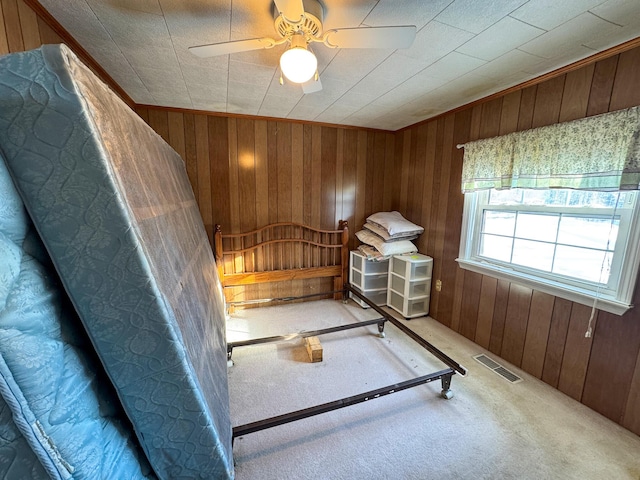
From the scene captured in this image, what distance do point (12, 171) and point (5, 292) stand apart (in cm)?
25

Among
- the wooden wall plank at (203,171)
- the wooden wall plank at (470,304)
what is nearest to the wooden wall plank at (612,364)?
the wooden wall plank at (470,304)

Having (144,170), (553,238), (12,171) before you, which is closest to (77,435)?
(12,171)

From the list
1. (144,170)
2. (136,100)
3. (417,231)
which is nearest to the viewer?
(144,170)

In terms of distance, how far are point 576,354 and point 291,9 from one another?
2.61m

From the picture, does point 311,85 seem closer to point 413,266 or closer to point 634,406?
point 413,266

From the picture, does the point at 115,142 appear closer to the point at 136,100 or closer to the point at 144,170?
the point at 144,170

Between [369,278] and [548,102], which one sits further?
[369,278]

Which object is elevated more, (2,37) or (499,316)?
(2,37)

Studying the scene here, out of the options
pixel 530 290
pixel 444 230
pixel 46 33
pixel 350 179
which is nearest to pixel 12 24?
pixel 46 33

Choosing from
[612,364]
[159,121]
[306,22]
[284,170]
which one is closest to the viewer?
[306,22]

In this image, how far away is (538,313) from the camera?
1.93 meters

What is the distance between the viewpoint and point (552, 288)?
1818mm

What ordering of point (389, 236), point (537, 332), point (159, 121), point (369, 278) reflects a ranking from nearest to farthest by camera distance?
point (537, 332) < point (159, 121) < point (389, 236) < point (369, 278)

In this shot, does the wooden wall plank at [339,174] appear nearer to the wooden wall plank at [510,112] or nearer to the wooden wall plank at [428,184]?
the wooden wall plank at [428,184]
